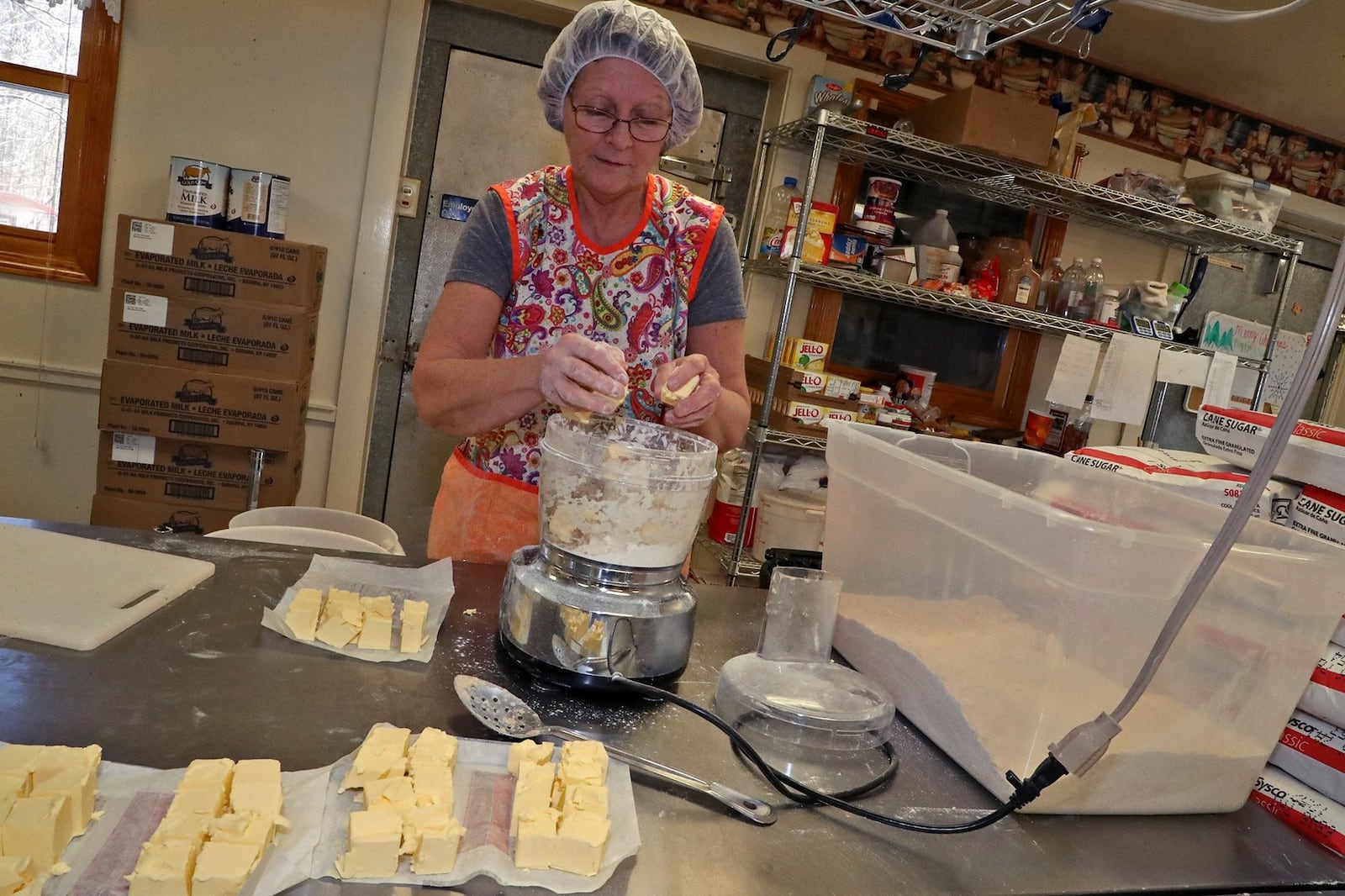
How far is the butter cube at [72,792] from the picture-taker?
54cm

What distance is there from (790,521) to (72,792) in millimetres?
2273

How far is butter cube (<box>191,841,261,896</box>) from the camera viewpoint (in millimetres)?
517

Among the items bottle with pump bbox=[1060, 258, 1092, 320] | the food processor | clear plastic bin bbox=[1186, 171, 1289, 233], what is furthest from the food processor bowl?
clear plastic bin bbox=[1186, 171, 1289, 233]

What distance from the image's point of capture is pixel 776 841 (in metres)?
0.66

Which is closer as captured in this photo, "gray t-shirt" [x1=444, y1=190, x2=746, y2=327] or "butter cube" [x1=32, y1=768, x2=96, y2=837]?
"butter cube" [x1=32, y1=768, x2=96, y2=837]

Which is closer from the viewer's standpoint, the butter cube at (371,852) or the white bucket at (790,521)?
the butter cube at (371,852)

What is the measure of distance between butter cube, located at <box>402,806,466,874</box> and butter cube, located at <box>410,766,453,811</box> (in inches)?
0.8

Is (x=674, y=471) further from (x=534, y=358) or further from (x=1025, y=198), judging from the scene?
(x=1025, y=198)

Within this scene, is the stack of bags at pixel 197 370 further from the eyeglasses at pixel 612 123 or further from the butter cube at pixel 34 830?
the butter cube at pixel 34 830

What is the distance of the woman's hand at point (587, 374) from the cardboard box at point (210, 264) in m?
1.68

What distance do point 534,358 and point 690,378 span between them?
0.65ft

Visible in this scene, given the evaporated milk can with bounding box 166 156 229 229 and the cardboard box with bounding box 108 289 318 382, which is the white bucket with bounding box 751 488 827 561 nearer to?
the cardboard box with bounding box 108 289 318 382

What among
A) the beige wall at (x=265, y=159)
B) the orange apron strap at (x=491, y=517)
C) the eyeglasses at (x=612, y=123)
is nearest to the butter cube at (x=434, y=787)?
the orange apron strap at (x=491, y=517)

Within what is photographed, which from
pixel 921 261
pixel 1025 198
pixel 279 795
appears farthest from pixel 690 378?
pixel 1025 198
